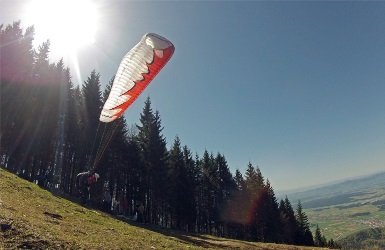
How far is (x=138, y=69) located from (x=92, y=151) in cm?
2661

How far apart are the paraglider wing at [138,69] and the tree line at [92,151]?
621 inches

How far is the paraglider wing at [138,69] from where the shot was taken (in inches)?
488

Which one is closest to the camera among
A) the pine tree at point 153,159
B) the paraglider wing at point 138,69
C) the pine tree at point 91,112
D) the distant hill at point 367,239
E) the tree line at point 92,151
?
the paraglider wing at point 138,69

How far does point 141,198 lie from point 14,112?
68.5ft

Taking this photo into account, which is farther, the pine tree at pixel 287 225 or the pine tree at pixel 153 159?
the pine tree at pixel 287 225

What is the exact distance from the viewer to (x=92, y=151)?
3684cm

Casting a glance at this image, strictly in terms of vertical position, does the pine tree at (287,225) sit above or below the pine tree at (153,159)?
below

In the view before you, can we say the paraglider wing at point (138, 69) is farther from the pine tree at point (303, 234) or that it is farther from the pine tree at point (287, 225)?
the pine tree at point (303, 234)

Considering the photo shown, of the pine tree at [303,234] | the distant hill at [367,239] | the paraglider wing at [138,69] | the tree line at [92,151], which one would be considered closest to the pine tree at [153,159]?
the tree line at [92,151]

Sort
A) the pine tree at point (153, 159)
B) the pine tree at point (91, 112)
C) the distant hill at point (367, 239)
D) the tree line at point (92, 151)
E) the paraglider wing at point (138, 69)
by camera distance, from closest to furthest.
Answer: the paraglider wing at point (138, 69), the tree line at point (92, 151), the pine tree at point (91, 112), the pine tree at point (153, 159), the distant hill at point (367, 239)

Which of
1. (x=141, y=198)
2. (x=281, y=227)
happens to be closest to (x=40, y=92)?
(x=141, y=198)

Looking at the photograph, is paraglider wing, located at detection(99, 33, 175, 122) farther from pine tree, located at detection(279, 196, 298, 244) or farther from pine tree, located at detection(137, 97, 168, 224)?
pine tree, located at detection(279, 196, 298, 244)

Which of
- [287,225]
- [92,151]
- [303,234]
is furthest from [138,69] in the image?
[303,234]

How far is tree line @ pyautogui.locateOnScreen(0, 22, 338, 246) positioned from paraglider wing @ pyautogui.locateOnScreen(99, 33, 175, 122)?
15769 mm
